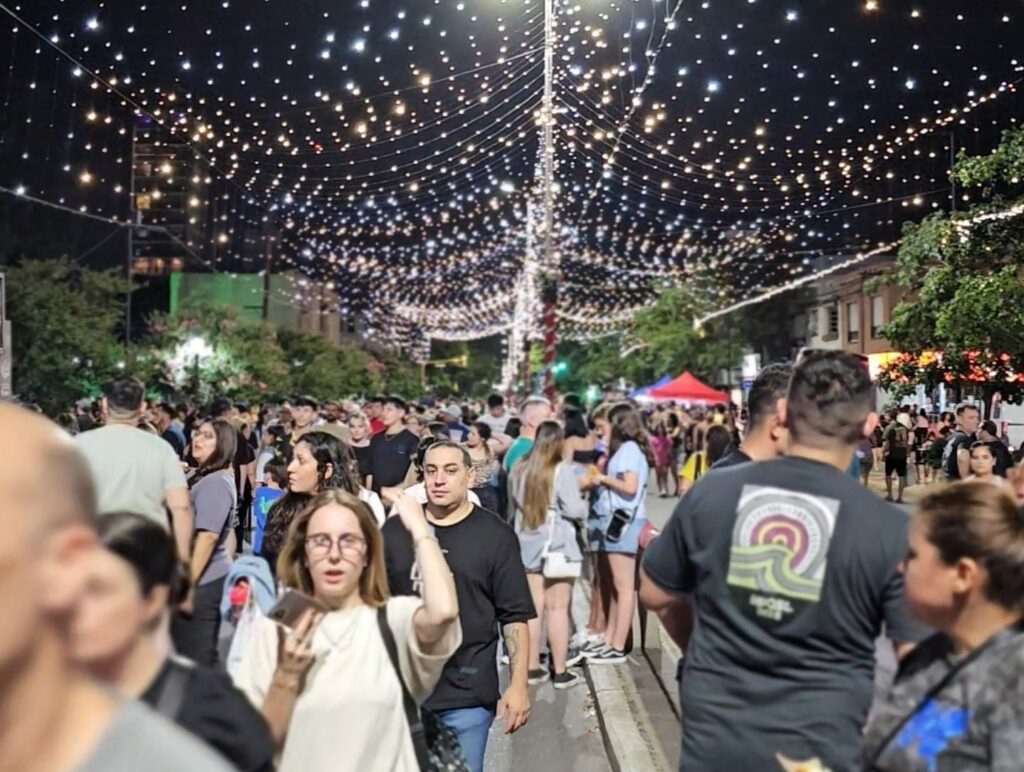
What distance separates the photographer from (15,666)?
3.76 feet

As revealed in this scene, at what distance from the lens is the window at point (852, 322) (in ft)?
134

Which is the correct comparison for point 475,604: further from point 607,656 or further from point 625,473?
point 607,656

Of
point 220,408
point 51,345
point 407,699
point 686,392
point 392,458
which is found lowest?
point 407,699

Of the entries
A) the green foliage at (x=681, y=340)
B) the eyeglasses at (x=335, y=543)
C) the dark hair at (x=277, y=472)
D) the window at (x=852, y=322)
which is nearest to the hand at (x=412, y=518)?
the eyeglasses at (x=335, y=543)

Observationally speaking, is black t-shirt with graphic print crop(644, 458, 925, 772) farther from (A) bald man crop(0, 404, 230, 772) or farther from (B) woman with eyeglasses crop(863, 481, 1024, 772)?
(A) bald man crop(0, 404, 230, 772)

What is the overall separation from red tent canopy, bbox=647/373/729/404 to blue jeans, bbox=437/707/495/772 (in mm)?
30434

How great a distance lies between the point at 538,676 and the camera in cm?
897

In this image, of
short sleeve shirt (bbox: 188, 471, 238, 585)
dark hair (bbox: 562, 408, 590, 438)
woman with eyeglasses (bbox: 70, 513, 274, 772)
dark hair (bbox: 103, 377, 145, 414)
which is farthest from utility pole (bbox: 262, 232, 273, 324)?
woman with eyeglasses (bbox: 70, 513, 274, 772)

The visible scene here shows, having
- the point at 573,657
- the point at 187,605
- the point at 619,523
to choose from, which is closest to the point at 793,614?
the point at 187,605

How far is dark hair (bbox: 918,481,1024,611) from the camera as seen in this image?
8.27 ft

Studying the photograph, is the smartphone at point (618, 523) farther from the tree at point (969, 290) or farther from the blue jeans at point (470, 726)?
the tree at point (969, 290)

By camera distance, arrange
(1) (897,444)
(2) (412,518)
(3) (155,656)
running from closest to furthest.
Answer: (3) (155,656)
(2) (412,518)
(1) (897,444)

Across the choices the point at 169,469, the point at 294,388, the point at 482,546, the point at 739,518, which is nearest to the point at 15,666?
the point at 739,518

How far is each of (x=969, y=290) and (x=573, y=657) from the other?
943cm
